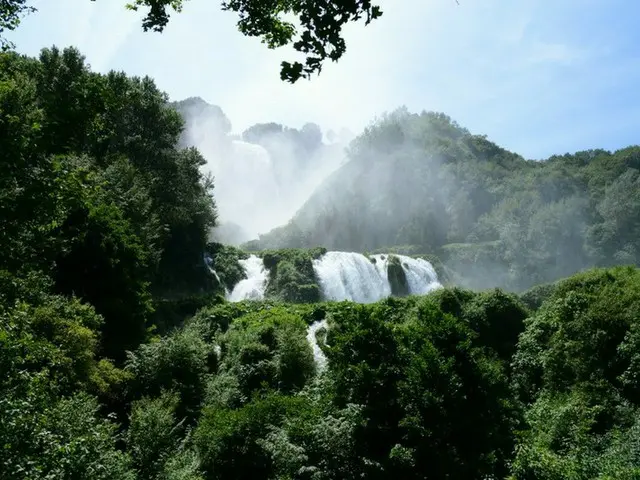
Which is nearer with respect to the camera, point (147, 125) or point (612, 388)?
point (612, 388)

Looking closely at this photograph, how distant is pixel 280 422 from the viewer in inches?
532

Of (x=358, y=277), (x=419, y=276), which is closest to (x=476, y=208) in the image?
(x=419, y=276)

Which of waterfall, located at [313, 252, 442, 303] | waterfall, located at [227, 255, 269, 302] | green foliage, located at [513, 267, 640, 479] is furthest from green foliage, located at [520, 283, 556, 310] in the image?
waterfall, located at [227, 255, 269, 302]

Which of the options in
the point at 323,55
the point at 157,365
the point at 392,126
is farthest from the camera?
the point at 392,126

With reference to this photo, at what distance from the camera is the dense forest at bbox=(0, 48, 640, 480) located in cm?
810

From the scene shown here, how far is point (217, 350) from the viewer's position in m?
21.4

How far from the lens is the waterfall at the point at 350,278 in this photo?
36719 mm

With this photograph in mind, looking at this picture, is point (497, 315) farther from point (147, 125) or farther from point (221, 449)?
point (147, 125)

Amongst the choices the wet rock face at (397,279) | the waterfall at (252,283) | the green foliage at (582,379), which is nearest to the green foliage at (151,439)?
the green foliage at (582,379)

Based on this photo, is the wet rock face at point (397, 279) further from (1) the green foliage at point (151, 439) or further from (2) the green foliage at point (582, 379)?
(1) the green foliage at point (151, 439)

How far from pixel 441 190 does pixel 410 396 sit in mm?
69737

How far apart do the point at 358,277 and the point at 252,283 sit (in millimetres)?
8249

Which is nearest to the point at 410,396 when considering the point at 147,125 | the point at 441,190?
the point at 147,125

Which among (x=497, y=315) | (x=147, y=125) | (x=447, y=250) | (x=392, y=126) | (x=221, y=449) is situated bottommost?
(x=221, y=449)
